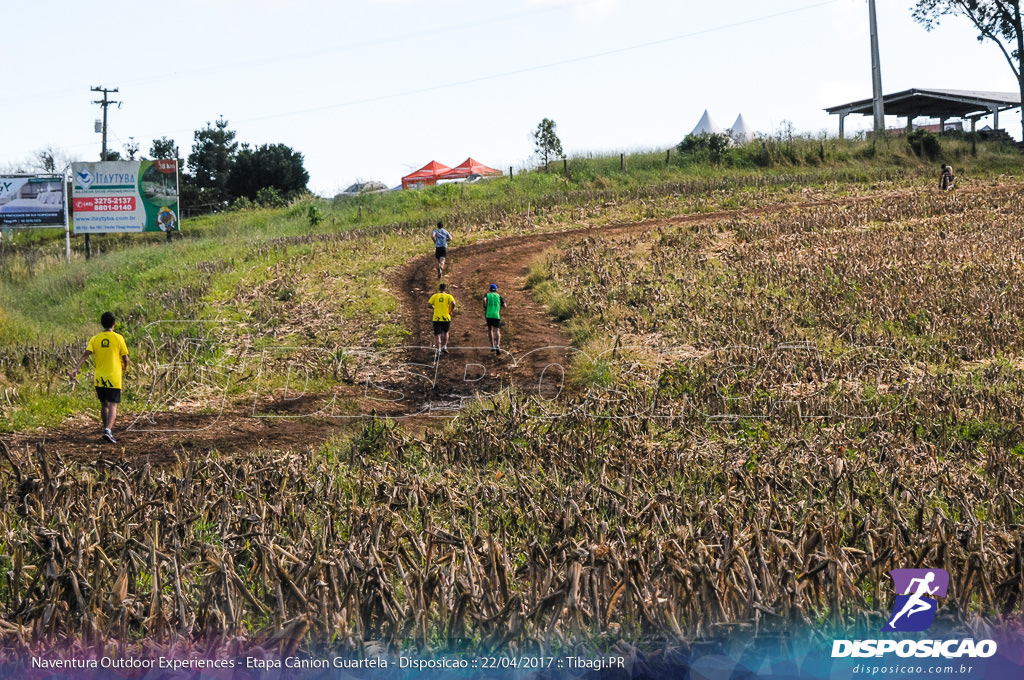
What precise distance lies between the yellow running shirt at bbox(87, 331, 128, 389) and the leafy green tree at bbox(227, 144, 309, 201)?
4712 cm

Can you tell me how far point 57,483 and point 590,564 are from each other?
5030 mm

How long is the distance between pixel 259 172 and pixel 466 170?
1427cm

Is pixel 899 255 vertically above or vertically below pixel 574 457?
above

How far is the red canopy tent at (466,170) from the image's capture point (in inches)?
2111

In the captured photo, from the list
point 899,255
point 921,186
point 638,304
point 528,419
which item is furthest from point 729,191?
point 528,419

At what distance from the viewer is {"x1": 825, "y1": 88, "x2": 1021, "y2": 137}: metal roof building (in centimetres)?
4988

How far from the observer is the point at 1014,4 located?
47594 millimetres

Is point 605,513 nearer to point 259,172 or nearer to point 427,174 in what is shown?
Result: point 427,174

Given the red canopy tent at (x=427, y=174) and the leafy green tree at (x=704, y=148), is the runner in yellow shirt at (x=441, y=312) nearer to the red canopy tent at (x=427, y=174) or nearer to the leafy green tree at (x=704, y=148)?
the leafy green tree at (x=704, y=148)

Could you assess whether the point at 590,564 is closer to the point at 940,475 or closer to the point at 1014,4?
the point at 940,475

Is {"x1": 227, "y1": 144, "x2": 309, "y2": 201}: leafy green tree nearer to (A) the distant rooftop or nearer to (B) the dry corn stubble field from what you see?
(A) the distant rooftop

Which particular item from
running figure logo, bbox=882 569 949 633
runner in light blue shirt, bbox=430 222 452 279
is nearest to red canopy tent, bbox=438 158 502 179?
runner in light blue shirt, bbox=430 222 452 279

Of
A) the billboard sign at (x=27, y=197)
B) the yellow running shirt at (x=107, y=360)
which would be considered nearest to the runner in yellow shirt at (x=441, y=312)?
the yellow running shirt at (x=107, y=360)

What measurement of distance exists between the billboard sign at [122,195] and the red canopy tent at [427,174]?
2345cm
